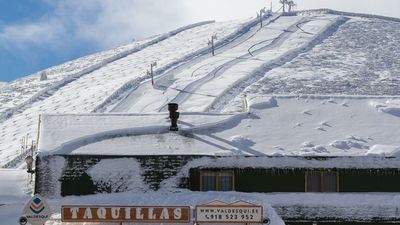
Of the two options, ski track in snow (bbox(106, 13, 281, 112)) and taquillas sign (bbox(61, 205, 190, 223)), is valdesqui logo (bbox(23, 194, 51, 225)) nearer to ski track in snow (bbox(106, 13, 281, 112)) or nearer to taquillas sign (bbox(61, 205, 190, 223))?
taquillas sign (bbox(61, 205, 190, 223))

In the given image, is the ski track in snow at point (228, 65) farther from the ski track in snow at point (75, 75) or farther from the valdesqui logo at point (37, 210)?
the valdesqui logo at point (37, 210)

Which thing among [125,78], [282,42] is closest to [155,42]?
[282,42]

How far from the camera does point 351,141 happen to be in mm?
22719

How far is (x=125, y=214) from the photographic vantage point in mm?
18406

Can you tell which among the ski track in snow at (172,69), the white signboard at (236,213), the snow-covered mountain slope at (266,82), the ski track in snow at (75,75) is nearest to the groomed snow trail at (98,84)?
the snow-covered mountain slope at (266,82)

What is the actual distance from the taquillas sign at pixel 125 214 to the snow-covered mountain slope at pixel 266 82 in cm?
392

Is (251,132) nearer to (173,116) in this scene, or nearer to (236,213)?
→ (173,116)

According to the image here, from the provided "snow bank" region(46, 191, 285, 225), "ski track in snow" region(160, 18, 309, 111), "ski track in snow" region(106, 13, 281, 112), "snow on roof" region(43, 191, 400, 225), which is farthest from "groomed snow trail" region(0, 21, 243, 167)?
"snow on roof" region(43, 191, 400, 225)

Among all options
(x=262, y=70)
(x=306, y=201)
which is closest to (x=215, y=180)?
(x=306, y=201)

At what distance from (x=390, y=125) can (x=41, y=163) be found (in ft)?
39.2

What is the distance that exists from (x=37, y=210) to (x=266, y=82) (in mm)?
47822

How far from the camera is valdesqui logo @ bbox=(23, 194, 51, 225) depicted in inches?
637

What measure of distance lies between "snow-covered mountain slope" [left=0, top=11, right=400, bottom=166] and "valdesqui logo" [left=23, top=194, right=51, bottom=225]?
5898mm

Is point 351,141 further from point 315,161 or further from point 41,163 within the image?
point 41,163
